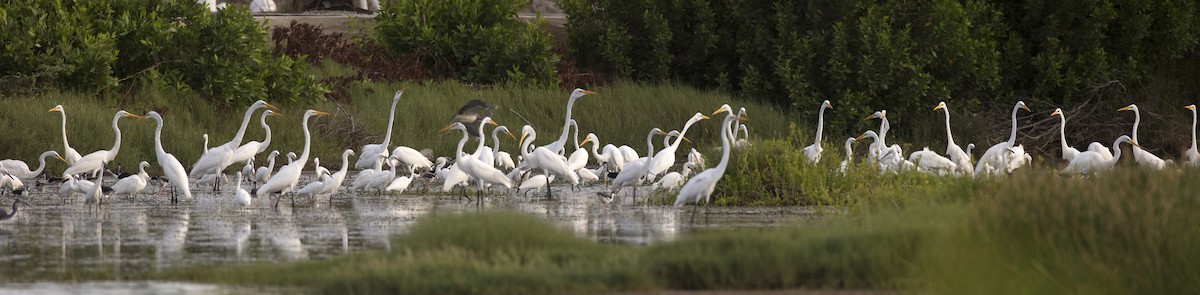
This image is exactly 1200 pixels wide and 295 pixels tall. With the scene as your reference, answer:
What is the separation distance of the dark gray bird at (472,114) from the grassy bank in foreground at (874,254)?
1102cm

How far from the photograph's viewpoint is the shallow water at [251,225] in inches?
436

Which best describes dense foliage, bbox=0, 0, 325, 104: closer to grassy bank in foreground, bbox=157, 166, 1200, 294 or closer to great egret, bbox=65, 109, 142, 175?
great egret, bbox=65, 109, 142, 175

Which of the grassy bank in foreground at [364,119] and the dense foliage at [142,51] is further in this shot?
the dense foliage at [142,51]

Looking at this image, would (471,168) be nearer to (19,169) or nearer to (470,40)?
(19,169)

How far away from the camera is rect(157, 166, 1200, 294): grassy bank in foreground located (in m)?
7.62

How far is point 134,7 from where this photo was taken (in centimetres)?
2355

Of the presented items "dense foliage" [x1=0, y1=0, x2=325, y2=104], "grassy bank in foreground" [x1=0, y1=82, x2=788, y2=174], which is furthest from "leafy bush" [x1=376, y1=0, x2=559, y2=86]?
"dense foliage" [x1=0, y1=0, x2=325, y2=104]

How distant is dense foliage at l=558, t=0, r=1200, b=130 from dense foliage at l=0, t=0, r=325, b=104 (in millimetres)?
6315

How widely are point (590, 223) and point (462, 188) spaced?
423 cm

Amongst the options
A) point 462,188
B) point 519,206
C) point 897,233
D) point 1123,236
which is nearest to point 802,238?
point 897,233

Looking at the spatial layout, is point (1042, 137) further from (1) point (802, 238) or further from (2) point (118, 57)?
(1) point (802, 238)

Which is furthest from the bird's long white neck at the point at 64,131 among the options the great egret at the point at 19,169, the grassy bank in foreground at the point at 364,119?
the great egret at the point at 19,169

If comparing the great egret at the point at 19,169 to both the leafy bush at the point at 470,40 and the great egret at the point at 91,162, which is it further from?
the leafy bush at the point at 470,40

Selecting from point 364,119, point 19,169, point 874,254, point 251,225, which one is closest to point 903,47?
point 364,119
